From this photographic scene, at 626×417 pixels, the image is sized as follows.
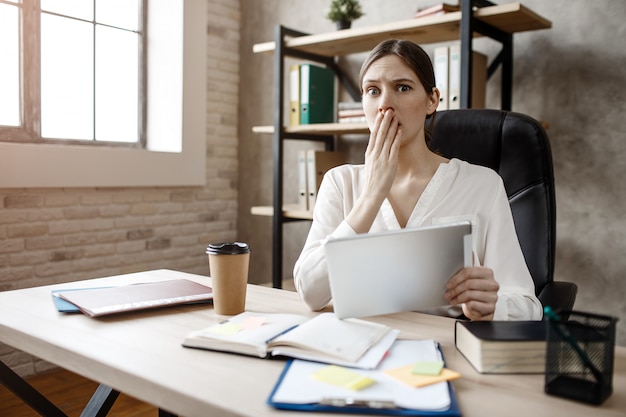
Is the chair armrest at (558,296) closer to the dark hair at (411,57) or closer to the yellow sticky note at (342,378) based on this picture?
the dark hair at (411,57)

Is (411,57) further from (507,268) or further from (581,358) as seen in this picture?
(581,358)

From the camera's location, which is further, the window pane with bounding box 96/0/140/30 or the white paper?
the window pane with bounding box 96/0/140/30

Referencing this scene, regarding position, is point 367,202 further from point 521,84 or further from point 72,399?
point 72,399

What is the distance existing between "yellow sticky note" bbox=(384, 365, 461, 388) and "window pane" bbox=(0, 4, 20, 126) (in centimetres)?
246

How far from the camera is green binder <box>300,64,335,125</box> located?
290 centimetres

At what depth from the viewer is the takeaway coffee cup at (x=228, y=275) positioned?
114cm

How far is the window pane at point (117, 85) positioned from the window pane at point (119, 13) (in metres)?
0.04

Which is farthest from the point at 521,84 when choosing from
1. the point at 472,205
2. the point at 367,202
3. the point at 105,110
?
the point at 105,110

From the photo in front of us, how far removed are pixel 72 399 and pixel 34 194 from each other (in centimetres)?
91

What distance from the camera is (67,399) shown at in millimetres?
2363

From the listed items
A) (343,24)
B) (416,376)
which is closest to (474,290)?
(416,376)

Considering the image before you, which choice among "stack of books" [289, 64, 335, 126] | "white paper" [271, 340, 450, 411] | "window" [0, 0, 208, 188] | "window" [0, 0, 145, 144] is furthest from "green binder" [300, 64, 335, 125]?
"white paper" [271, 340, 450, 411]

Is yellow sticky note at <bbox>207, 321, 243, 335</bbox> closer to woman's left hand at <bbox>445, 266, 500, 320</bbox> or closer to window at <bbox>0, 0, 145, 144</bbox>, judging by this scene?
woman's left hand at <bbox>445, 266, 500, 320</bbox>

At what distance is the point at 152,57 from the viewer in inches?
128
